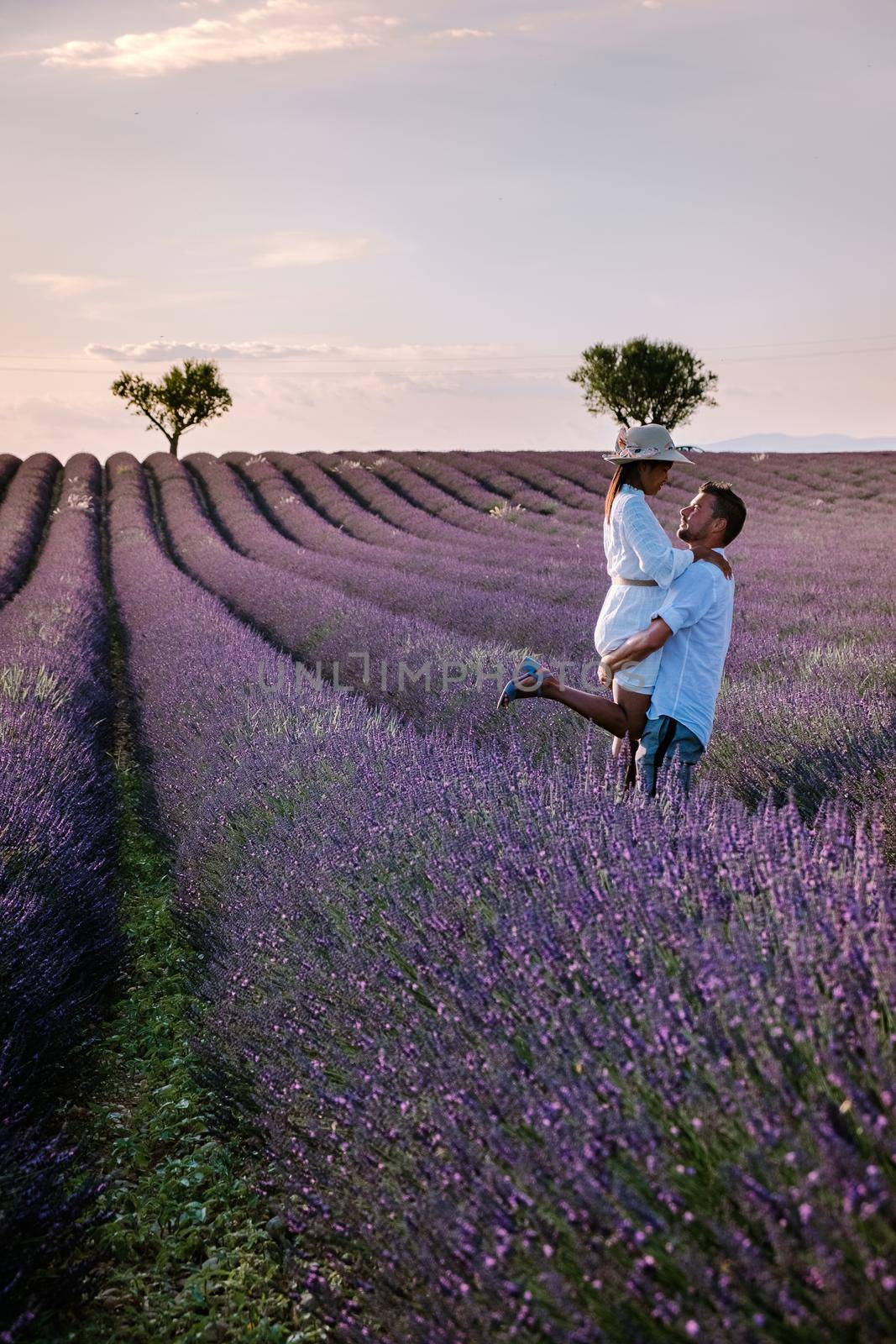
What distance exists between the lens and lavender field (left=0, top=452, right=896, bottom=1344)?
1.34 meters

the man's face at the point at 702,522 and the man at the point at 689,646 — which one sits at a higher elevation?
the man's face at the point at 702,522

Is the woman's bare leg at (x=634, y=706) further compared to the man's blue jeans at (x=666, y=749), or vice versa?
the woman's bare leg at (x=634, y=706)

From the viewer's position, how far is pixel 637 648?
3.47 meters

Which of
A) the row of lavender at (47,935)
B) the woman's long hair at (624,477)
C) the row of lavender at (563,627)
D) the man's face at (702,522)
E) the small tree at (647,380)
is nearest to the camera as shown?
the row of lavender at (47,935)

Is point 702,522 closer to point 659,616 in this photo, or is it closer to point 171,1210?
point 659,616

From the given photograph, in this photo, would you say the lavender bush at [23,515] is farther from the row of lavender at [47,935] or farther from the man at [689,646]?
the man at [689,646]

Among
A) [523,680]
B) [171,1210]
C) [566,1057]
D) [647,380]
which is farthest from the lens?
[647,380]

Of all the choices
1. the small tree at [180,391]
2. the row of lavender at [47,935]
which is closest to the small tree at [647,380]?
the small tree at [180,391]

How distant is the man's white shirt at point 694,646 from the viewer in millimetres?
3393

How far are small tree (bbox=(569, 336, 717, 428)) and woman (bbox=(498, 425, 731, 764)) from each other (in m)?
30.6

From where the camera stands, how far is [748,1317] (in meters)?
1.22

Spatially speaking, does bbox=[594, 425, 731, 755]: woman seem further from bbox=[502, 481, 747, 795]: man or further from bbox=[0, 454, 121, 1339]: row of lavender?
bbox=[0, 454, 121, 1339]: row of lavender

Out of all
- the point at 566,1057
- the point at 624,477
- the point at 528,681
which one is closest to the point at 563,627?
the point at 528,681

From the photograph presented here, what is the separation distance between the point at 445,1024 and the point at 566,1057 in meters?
0.31
